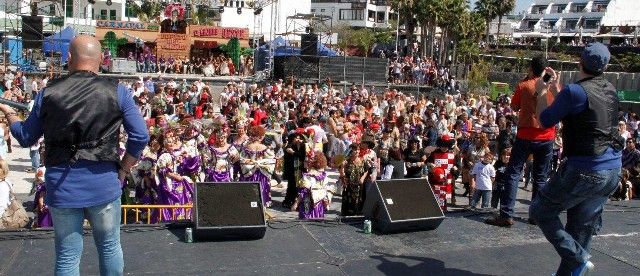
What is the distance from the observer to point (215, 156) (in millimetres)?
8852

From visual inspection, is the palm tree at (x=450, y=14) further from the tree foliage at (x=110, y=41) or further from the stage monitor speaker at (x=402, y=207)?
the stage monitor speaker at (x=402, y=207)

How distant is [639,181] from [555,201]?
9.00m

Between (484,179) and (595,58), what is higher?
(595,58)

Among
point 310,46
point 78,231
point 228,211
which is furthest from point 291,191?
point 310,46

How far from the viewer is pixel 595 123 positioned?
3902 mm

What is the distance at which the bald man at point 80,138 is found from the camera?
3115 millimetres

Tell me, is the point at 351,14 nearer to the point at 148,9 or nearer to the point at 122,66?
the point at 148,9

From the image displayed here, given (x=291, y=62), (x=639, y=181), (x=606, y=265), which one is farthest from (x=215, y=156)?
(x=291, y=62)

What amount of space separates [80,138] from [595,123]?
2971 millimetres

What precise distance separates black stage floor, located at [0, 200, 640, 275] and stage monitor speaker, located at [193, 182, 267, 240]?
8cm

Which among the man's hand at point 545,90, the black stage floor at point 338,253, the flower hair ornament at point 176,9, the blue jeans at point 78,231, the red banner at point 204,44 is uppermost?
the flower hair ornament at point 176,9

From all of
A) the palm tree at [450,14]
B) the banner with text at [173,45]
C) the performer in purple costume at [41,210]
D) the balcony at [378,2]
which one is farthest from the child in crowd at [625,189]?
the balcony at [378,2]

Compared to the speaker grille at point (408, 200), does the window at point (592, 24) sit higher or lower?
higher

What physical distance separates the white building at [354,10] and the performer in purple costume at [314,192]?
6827 centimetres
